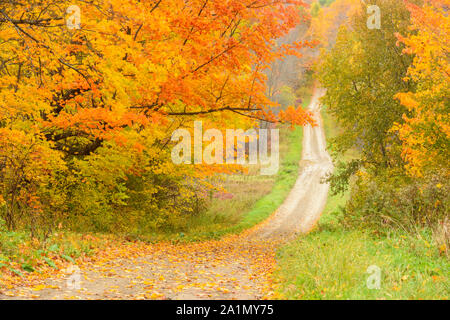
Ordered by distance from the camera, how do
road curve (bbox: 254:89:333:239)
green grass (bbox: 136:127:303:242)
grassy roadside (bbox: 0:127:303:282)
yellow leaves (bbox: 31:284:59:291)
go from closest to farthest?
yellow leaves (bbox: 31:284:59:291) → grassy roadside (bbox: 0:127:303:282) → green grass (bbox: 136:127:303:242) → road curve (bbox: 254:89:333:239)

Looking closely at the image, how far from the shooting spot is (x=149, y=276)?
8320mm

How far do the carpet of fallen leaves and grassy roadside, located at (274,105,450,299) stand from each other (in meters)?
0.57

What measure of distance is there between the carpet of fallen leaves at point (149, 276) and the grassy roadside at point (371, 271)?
57cm

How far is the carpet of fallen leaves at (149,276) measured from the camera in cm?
Result: 674

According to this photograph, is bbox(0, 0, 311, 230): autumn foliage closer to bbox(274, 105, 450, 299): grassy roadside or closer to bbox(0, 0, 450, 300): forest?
bbox(0, 0, 450, 300): forest

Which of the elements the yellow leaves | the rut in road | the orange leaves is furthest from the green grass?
the orange leaves

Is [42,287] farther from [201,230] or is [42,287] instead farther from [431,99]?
[201,230]

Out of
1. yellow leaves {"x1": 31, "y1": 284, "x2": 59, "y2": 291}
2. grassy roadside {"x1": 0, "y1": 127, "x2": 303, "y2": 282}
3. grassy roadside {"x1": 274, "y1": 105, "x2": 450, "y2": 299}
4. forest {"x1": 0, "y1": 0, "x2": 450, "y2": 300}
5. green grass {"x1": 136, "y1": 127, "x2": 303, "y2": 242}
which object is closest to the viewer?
grassy roadside {"x1": 274, "y1": 105, "x2": 450, "y2": 299}

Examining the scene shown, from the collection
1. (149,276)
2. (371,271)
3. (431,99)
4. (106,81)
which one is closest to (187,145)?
(106,81)

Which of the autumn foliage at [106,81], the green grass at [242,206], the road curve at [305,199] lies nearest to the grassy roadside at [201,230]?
the green grass at [242,206]

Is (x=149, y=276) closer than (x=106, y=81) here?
Yes

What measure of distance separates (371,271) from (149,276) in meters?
4.15

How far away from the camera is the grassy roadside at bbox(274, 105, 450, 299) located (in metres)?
6.24
